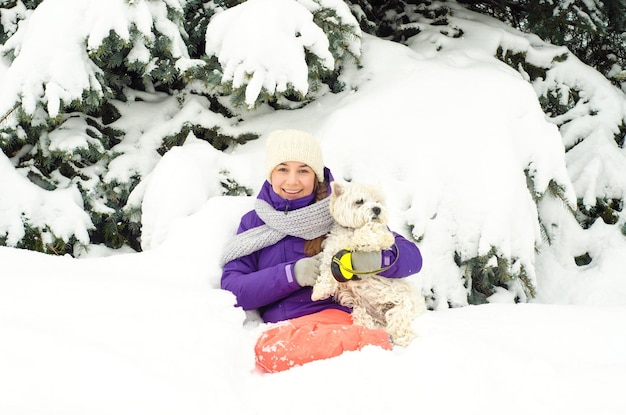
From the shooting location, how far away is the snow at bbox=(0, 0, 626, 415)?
1.43 m

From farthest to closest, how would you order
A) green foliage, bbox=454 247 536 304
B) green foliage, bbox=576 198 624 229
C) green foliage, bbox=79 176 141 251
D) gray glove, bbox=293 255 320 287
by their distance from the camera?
green foliage, bbox=576 198 624 229 → green foliage, bbox=79 176 141 251 → green foliage, bbox=454 247 536 304 → gray glove, bbox=293 255 320 287

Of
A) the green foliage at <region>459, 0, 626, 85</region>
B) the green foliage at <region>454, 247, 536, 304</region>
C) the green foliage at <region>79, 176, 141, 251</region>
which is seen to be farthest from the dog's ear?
the green foliage at <region>459, 0, 626, 85</region>

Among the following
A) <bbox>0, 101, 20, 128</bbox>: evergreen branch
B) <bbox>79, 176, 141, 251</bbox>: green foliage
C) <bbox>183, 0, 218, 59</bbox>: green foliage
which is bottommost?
<bbox>79, 176, 141, 251</bbox>: green foliage

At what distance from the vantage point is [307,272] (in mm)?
2348

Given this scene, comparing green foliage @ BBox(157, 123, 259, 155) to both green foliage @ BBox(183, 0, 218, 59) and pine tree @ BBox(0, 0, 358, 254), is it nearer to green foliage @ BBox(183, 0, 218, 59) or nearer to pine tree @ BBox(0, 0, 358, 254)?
pine tree @ BBox(0, 0, 358, 254)

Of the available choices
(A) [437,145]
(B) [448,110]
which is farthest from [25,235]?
(B) [448,110]

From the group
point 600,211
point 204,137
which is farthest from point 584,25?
point 204,137

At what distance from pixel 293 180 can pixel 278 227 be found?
29 cm

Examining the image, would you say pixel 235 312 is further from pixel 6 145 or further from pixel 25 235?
pixel 6 145

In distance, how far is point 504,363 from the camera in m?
1.78

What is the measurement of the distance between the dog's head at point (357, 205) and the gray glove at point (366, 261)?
A: 0.16 meters

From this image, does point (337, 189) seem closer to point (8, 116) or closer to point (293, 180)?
point (293, 180)

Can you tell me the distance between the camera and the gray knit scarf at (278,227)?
2537 millimetres

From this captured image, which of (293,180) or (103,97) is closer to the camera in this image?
(293,180)
